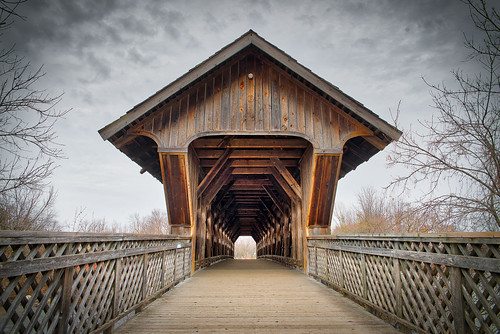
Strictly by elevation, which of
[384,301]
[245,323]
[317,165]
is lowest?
[245,323]

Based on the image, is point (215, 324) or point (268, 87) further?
point (268, 87)

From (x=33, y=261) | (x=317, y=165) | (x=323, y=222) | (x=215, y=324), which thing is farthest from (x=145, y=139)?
(x=33, y=261)

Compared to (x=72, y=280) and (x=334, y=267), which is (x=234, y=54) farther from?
(x=72, y=280)

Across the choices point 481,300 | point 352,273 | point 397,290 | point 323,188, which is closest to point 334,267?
point 352,273

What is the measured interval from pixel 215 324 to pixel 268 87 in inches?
231

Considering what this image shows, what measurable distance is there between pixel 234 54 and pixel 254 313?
579cm

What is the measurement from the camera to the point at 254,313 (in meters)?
4.04

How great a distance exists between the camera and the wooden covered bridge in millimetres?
2229

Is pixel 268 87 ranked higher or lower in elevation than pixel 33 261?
higher

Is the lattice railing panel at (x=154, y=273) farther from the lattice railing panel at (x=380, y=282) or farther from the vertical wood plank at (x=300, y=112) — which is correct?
the vertical wood plank at (x=300, y=112)

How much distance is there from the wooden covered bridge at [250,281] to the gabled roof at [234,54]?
31 millimetres

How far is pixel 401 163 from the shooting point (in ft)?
18.3

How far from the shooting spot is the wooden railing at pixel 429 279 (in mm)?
2092

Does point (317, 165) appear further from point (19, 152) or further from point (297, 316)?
point (19, 152)
